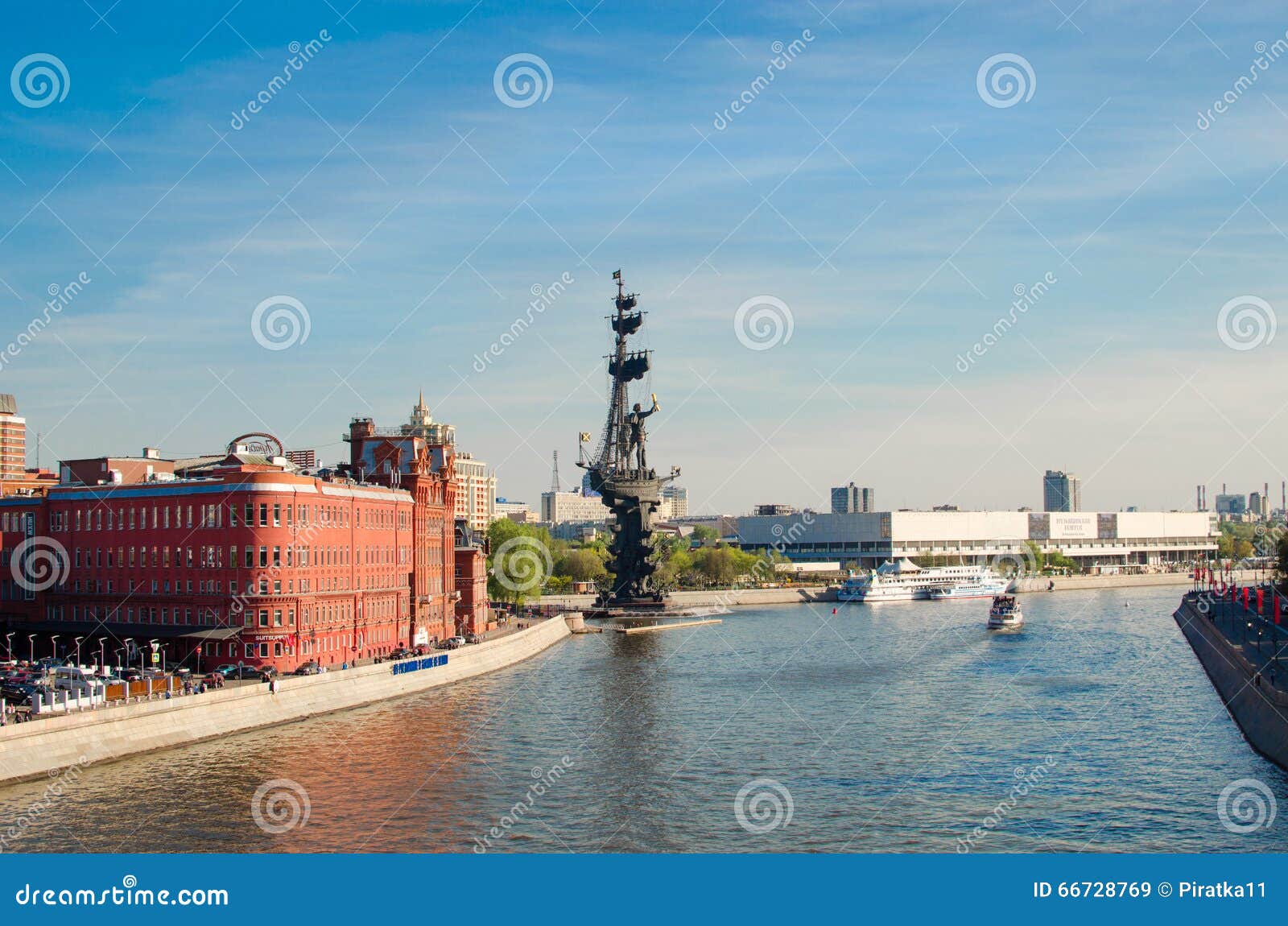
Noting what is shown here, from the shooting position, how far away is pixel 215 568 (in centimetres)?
5184

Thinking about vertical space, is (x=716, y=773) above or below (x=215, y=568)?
below

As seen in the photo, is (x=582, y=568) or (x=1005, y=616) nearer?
(x=1005, y=616)

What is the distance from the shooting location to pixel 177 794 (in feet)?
109

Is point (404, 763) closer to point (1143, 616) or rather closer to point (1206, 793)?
point (1206, 793)

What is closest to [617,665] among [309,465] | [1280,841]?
[309,465]

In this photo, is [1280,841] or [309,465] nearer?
[1280,841]

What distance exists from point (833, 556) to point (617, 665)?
116704 millimetres

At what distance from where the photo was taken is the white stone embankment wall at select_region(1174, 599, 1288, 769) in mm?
38031
